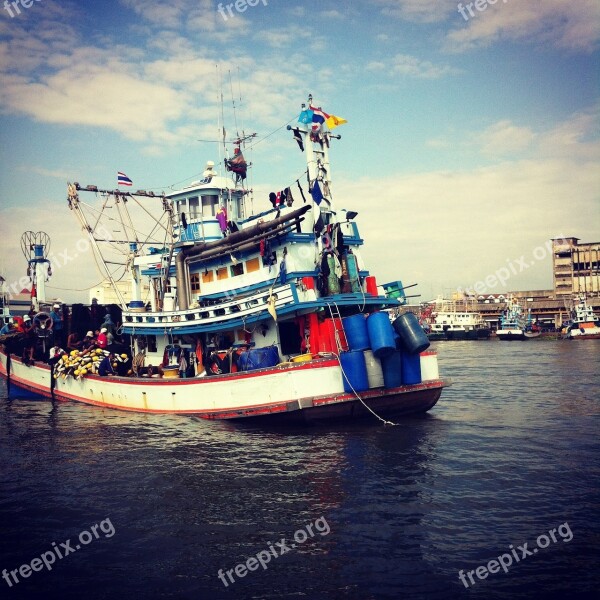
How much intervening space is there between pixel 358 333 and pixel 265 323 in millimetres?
4329

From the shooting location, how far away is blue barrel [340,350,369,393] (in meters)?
16.4

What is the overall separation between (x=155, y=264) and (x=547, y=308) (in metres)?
94.9

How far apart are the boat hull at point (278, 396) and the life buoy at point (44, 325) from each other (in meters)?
9.50

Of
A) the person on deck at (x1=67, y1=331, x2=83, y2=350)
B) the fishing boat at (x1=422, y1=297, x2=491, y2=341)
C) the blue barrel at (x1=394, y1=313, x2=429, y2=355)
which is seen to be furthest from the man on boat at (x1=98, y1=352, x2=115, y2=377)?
the fishing boat at (x1=422, y1=297, x2=491, y2=341)

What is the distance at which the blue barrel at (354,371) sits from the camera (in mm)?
16422

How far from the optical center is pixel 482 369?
131ft

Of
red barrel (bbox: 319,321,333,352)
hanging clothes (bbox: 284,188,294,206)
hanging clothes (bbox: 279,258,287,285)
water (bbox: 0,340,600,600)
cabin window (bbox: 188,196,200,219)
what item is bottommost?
water (bbox: 0,340,600,600)

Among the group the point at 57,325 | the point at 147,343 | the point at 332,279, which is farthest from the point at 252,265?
the point at 57,325

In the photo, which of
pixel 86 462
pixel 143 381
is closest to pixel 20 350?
pixel 143 381

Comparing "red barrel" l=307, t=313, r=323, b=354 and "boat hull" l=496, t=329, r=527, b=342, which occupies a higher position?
"red barrel" l=307, t=313, r=323, b=354

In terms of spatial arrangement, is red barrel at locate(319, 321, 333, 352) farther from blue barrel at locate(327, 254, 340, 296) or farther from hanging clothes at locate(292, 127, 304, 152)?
hanging clothes at locate(292, 127, 304, 152)

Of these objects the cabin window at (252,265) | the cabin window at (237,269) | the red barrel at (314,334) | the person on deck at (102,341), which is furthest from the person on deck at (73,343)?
the red barrel at (314,334)

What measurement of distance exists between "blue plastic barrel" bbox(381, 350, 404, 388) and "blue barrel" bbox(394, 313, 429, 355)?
1.46ft

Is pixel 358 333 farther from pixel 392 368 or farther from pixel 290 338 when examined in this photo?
pixel 290 338
